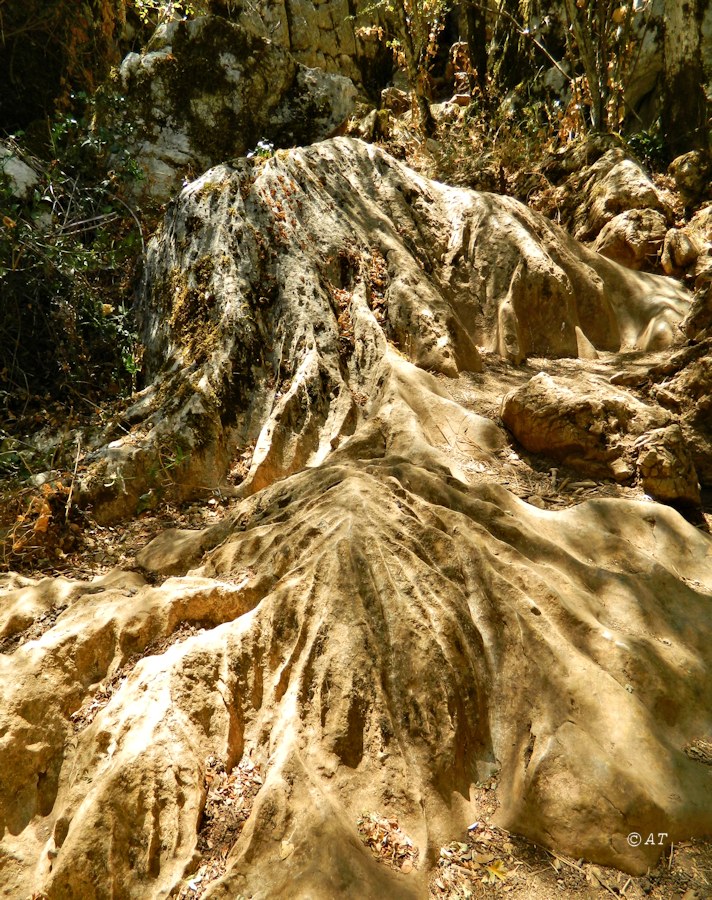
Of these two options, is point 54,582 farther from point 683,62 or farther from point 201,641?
point 683,62

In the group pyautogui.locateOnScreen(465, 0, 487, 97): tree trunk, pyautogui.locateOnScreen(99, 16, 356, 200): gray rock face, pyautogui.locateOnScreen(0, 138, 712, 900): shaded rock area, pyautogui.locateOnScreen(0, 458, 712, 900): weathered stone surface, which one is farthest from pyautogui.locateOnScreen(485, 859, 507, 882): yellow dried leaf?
pyautogui.locateOnScreen(465, 0, 487, 97): tree trunk

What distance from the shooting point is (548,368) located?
6398 mm

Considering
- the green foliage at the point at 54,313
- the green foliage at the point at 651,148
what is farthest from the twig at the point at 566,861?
the green foliage at the point at 651,148

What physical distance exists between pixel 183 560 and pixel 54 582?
806mm

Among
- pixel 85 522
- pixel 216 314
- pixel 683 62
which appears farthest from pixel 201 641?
pixel 683 62

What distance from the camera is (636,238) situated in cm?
797

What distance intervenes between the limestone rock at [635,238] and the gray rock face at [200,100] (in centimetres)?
566

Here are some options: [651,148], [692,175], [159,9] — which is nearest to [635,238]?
[692,175]

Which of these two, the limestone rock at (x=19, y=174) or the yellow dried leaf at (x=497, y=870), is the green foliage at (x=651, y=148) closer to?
the limestone rock at (x=19, y=174)

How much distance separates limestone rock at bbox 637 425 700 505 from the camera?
4227mm

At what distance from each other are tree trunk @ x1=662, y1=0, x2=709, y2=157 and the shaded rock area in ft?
22.4

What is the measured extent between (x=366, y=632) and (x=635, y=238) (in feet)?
24.1

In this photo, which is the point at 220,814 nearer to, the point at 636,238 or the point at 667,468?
the point at 667,468

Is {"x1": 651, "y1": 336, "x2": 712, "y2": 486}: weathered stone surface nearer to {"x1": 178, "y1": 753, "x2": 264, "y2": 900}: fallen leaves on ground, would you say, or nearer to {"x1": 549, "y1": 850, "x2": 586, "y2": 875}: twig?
{"x1": 549, "y1": 850, "x2": 586, "y2": 875}: twig
